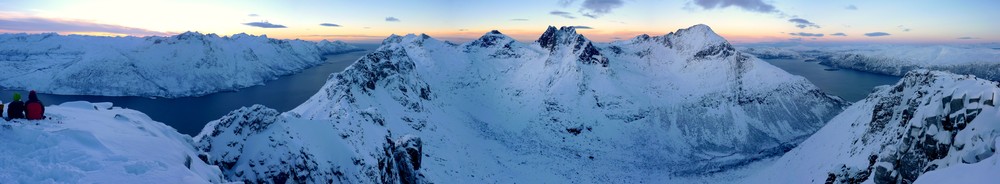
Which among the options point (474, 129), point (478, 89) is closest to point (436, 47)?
point (478, 89)

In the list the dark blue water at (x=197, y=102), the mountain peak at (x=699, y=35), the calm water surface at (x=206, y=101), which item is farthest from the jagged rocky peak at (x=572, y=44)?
the calm water surface at (x=206, y=101)

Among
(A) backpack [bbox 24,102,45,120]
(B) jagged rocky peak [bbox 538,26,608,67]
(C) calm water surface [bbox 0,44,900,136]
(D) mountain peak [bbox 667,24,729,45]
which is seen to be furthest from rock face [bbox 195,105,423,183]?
(D) mountain peak [bbox 667,24,729,45]

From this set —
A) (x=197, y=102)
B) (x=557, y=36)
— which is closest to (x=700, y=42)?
(x=557, y=36)

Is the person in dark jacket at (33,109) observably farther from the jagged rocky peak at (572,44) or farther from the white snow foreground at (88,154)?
the jagged rocky peak at (572,44)

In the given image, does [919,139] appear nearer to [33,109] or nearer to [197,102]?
[33,109]

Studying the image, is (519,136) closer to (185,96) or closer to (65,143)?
(65,143)
